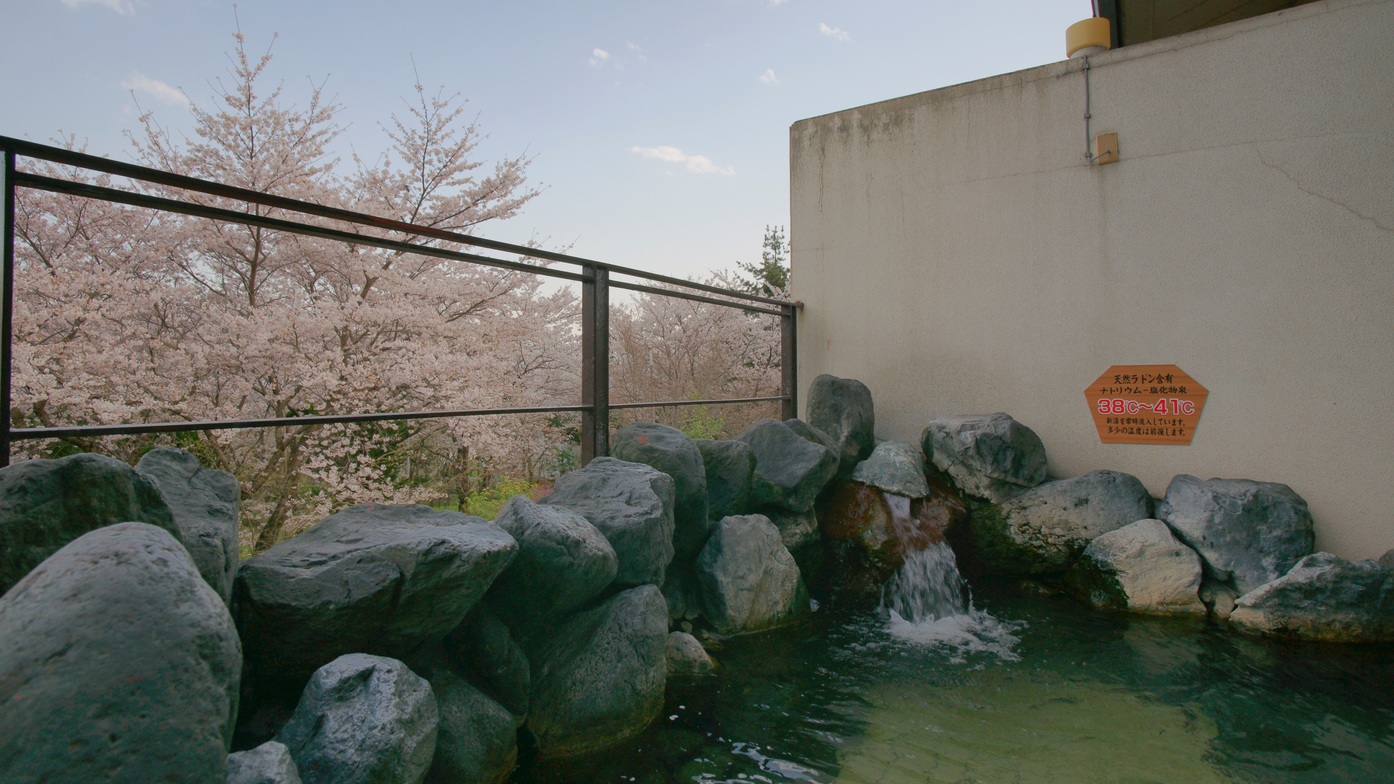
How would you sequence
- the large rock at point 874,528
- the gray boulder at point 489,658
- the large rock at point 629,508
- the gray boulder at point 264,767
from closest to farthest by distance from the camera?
the gray boulder at point 264,767, the gray boulder at point 489,658, the large rock at point 629,508, the large rock at point 874,528

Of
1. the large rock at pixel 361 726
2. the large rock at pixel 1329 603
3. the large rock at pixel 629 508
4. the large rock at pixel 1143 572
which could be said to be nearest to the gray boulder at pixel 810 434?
the large rock at pixel 629 508

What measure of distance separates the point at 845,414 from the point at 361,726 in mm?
3217

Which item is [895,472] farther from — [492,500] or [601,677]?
[492,500]

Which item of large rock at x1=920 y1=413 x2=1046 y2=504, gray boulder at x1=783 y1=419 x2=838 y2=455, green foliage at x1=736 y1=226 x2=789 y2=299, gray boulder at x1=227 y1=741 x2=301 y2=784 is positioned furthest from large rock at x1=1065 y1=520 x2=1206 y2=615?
green foliage at x1=736 y1=226 x2=789 y2=299

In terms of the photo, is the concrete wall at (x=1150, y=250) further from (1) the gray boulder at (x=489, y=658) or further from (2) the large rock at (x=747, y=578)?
(1) the gray boulder at (x=489, y=658)

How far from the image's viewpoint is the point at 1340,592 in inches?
111

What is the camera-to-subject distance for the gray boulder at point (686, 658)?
2.38 meters

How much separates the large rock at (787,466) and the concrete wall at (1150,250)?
1.43 meters

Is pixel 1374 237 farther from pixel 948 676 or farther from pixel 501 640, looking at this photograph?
pixel 501 640

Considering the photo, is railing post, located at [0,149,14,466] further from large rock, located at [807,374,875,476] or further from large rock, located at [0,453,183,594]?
large rock, located at [807,374,875,476]

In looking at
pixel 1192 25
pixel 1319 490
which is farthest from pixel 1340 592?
pixel 1192 25

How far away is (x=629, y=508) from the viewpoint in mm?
2283

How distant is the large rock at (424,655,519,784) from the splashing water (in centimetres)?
178

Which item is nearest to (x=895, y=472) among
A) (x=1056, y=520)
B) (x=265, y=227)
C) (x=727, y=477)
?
(x=1056, y=520)
